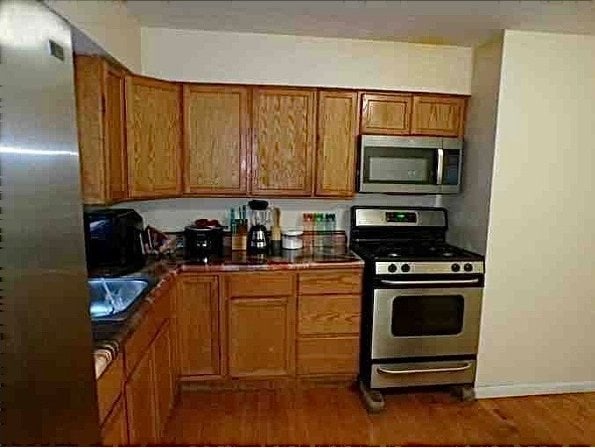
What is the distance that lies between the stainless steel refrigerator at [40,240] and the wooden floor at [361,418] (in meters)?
1.18

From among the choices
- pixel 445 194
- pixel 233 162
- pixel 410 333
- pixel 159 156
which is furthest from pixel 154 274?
pixel 445 194

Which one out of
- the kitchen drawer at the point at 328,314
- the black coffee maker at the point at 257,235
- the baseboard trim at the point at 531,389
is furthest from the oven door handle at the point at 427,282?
the black coffee maker at the point at 257,235

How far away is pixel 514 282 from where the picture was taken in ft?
7.28

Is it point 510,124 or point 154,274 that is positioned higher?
point 510,124

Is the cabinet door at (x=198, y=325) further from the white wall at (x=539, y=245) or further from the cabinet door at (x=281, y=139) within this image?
the white wall at (x=539, y=245)

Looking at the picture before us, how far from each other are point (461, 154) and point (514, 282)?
0.82 metres

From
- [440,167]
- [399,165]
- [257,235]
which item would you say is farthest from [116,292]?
[440,167]

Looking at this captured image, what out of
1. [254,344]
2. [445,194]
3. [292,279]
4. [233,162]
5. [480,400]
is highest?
[233,162]

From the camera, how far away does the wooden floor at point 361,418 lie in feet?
6.32

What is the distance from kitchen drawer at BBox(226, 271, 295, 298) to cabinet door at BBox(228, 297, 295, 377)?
1.4 inches

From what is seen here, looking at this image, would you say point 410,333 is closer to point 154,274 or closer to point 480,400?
point 480,400

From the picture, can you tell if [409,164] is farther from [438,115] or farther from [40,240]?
[40,240]

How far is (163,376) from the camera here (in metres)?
1.90

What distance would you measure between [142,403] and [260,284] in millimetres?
918
